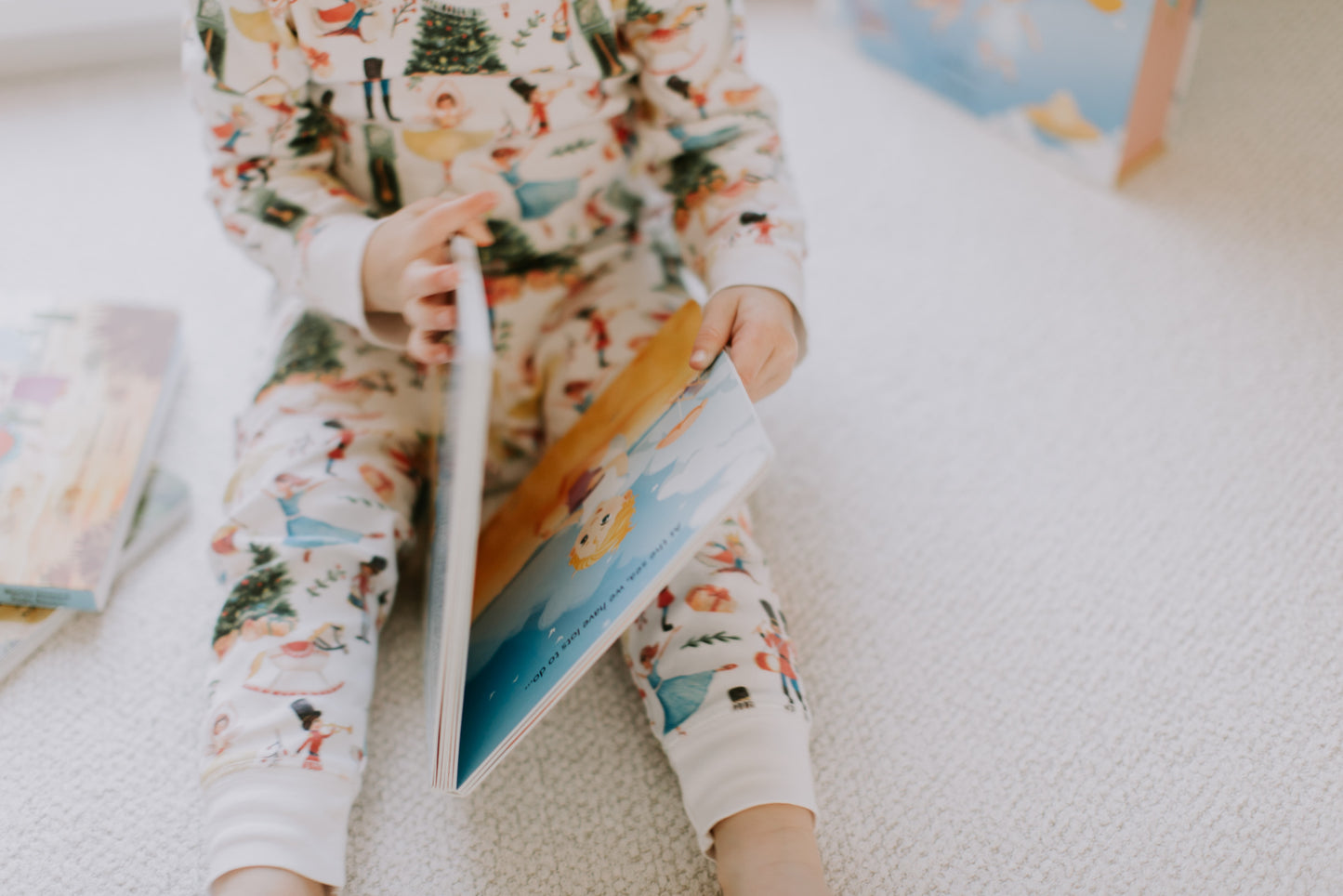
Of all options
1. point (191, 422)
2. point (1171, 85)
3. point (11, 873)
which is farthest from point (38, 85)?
point (1171, 85)

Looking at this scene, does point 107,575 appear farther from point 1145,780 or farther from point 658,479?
point 1145,780

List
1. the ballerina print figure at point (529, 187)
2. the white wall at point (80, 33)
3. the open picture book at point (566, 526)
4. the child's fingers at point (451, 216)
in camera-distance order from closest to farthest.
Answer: the open picture book at point (566, 526), the child's fingers at point (451, 216), the ballerina print figure at point (529, 187), the white wall at point (80, 33)

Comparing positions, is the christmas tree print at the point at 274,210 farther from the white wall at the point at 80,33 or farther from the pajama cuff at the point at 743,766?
the white wall at the point at 80,33

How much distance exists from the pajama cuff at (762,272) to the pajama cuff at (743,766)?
211mm

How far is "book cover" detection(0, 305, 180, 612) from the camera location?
0.56 m

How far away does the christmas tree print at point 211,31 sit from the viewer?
503 millimetres

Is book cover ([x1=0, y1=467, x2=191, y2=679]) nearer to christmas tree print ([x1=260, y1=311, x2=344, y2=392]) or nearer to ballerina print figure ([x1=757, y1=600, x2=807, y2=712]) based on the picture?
christmas tree print ([x1=260, y1=311, x2=344, y2=392])

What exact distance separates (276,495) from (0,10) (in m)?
0.72

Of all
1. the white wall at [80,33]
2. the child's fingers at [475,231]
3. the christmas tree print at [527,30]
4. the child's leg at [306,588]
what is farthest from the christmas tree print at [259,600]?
the white wall at [80,33]

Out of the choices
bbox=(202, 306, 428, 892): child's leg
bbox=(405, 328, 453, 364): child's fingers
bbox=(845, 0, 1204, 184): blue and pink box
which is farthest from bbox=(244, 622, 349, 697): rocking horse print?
bbox=(845, 0, 1204, 184): blue and pink box

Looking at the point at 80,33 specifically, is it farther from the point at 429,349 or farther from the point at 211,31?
the point at 429,349

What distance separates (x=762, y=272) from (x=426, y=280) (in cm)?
19

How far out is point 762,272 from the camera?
530 millimetres

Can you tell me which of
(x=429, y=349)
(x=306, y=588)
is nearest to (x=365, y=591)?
(x=306, y=588)
